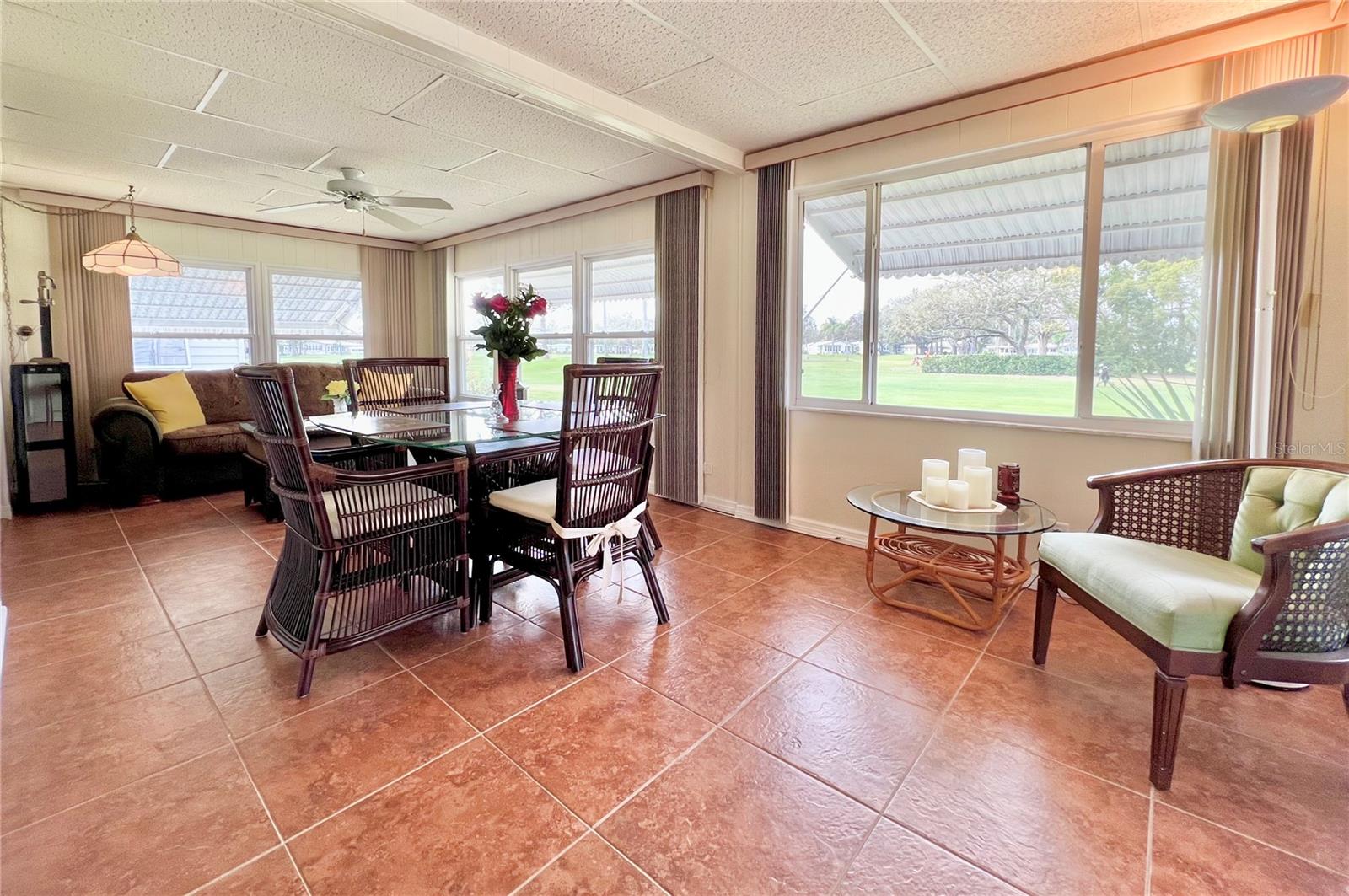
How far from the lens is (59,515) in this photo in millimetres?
4059

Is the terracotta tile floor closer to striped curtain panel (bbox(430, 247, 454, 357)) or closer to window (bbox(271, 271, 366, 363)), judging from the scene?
window (bbox(271, 271, 366, 363))

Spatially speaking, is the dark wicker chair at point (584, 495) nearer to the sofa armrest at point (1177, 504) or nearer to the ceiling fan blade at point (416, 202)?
the sofa armrest at point (1177, 504)

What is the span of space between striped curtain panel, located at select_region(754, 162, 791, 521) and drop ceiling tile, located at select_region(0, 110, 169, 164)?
360 cm

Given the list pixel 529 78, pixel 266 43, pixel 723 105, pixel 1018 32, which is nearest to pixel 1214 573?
pixel 1018 32

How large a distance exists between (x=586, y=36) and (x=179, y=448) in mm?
4207

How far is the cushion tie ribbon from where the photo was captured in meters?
2.19

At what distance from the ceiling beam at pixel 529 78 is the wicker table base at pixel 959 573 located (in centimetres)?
234

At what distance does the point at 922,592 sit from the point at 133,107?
4.55 m

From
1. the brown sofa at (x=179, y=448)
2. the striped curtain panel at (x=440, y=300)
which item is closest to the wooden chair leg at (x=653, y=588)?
the brown sofa at (x=179, y=448)

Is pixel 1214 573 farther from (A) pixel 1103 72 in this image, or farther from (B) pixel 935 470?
(A) pixel 1103 72

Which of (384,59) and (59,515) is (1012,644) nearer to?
(384,59)

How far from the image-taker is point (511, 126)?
331cm

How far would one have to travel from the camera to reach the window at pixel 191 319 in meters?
5.14

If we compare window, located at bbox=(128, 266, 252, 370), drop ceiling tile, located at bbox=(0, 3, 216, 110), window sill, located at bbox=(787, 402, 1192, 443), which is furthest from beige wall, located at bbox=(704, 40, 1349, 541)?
window, located at bbox=(128, 266, 252, 370)
